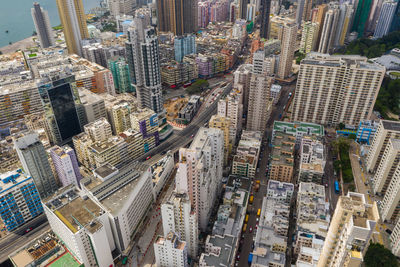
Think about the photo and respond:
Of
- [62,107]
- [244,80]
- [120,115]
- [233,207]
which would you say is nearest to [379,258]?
[233,207]

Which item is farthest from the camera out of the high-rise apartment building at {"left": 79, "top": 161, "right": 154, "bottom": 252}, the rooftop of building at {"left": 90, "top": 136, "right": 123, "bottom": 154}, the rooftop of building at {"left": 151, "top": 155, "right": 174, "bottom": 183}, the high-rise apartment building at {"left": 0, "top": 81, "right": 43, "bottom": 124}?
the high-rise apartment building at {"left": 0, "top": 81, "right": 43, "bottom": 124}

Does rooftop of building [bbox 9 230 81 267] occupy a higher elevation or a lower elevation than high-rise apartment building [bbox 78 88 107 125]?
lower

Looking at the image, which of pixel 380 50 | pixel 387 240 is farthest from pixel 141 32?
pixel 380 50

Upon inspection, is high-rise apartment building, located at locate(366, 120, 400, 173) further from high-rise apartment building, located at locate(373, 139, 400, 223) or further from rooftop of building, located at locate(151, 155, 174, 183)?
rooftop of building, located at locate(151, 155, 174, 183)

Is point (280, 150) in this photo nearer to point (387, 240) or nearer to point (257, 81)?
point (257, 81)

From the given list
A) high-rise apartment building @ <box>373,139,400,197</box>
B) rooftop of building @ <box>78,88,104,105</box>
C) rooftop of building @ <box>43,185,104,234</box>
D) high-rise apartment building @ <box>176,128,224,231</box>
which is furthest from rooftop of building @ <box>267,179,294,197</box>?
rooftop of building @ <box>78,88,104,105</box>

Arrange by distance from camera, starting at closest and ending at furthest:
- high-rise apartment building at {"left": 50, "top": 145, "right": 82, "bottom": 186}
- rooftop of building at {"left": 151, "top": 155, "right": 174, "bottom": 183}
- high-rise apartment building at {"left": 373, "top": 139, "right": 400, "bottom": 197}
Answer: high-rise apartment building at {"left": 373, "top": 139, "right": 400, "bottom": 197}
high-rise apartment building at {"left": 50, "top": 145, "right": 82, "bottom": 186}
rooftop of building at {"left": 151, "top": 155, "right": 174, "bottom": 183}
